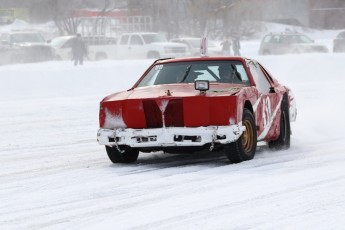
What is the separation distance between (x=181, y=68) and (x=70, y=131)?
467 cm

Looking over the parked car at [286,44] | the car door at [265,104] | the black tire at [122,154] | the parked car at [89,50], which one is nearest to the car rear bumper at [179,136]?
the black tire at [122,154]

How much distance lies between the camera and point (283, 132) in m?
11.5

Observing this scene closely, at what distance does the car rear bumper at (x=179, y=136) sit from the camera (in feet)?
30.8

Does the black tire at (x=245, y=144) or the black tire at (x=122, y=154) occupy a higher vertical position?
the black tire at (x=245, y=144)

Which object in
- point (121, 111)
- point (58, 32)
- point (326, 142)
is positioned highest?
point (121, 111)

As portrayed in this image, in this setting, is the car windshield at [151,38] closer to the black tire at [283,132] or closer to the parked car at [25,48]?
the parked car at [25,48]

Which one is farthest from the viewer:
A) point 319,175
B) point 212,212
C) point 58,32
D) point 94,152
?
A: point 58,32

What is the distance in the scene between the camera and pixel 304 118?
1571cm

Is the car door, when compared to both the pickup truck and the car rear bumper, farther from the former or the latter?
the pickup truck

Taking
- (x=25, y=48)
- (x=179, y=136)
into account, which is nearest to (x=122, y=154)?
(x=179, y=136)

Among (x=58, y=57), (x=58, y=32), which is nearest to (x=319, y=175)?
(x=58, y=57)

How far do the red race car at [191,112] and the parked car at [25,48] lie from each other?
98.8ft

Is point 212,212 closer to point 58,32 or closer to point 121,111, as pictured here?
point 121,111

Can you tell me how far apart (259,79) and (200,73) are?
2.62 feet
